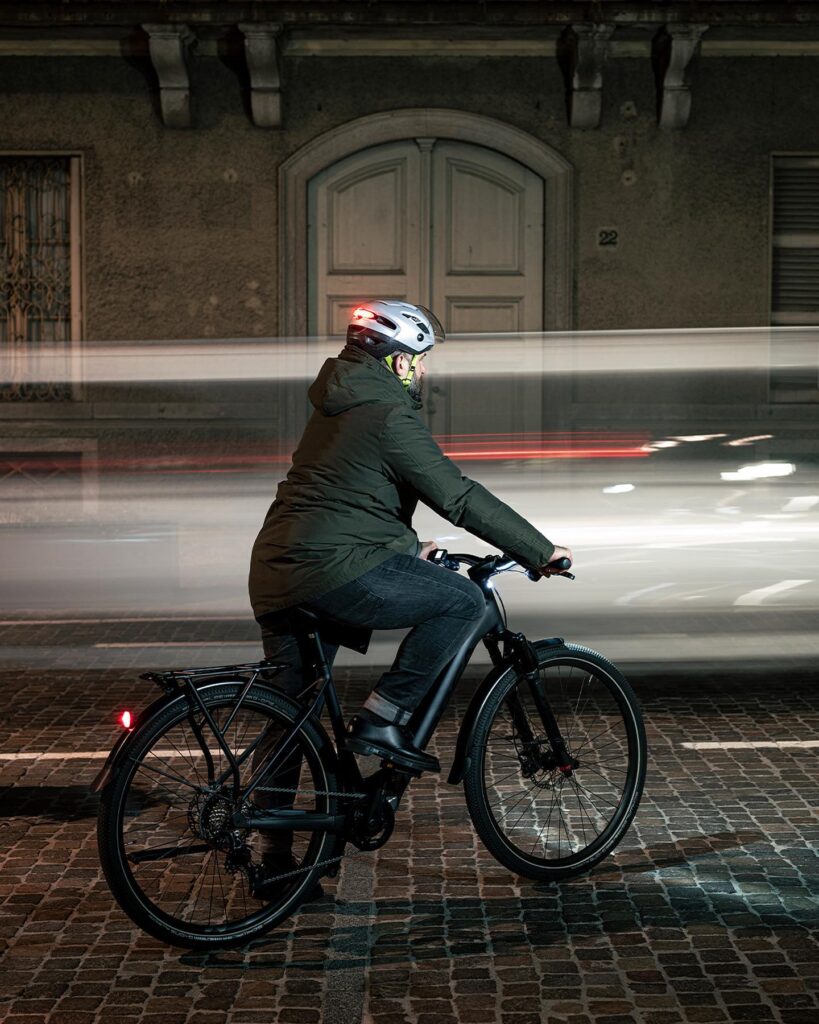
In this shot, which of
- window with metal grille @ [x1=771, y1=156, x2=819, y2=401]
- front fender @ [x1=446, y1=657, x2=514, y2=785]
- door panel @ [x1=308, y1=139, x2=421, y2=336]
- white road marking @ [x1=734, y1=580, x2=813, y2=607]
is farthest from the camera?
window with metal grille @ [x1=771, y1=156, x2=819, y2=401]

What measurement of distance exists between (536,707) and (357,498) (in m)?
0.91

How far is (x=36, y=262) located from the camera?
15.0m

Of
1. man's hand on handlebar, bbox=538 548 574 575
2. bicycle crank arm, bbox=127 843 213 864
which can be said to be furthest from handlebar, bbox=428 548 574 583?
bicycle crank arm, bbox=127 843 213 864

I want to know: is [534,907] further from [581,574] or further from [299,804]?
[581,574]

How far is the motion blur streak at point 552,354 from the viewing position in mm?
9609

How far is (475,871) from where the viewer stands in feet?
17.6

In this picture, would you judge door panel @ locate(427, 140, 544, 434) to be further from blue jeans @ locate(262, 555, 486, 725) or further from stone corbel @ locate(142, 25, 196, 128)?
blue jeans @ locate(262, 555, 486, 725)

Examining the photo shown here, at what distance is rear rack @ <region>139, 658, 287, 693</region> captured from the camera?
4.51 m

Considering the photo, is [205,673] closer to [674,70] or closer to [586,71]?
[586,71]

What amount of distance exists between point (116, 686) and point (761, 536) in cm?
346

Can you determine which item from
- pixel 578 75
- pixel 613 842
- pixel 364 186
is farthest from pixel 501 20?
pixel 613 842

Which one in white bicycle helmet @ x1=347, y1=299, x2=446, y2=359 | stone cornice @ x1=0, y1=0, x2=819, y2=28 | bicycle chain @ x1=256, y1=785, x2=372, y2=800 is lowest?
bicycle chain @ x1=256, y1=785, x2=372, y2=800

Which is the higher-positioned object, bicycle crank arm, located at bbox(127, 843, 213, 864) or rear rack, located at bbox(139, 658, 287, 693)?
rear rack, located at bbox(139, 658, 287, 693)

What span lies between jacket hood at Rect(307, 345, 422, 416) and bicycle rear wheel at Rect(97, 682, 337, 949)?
85 cm
